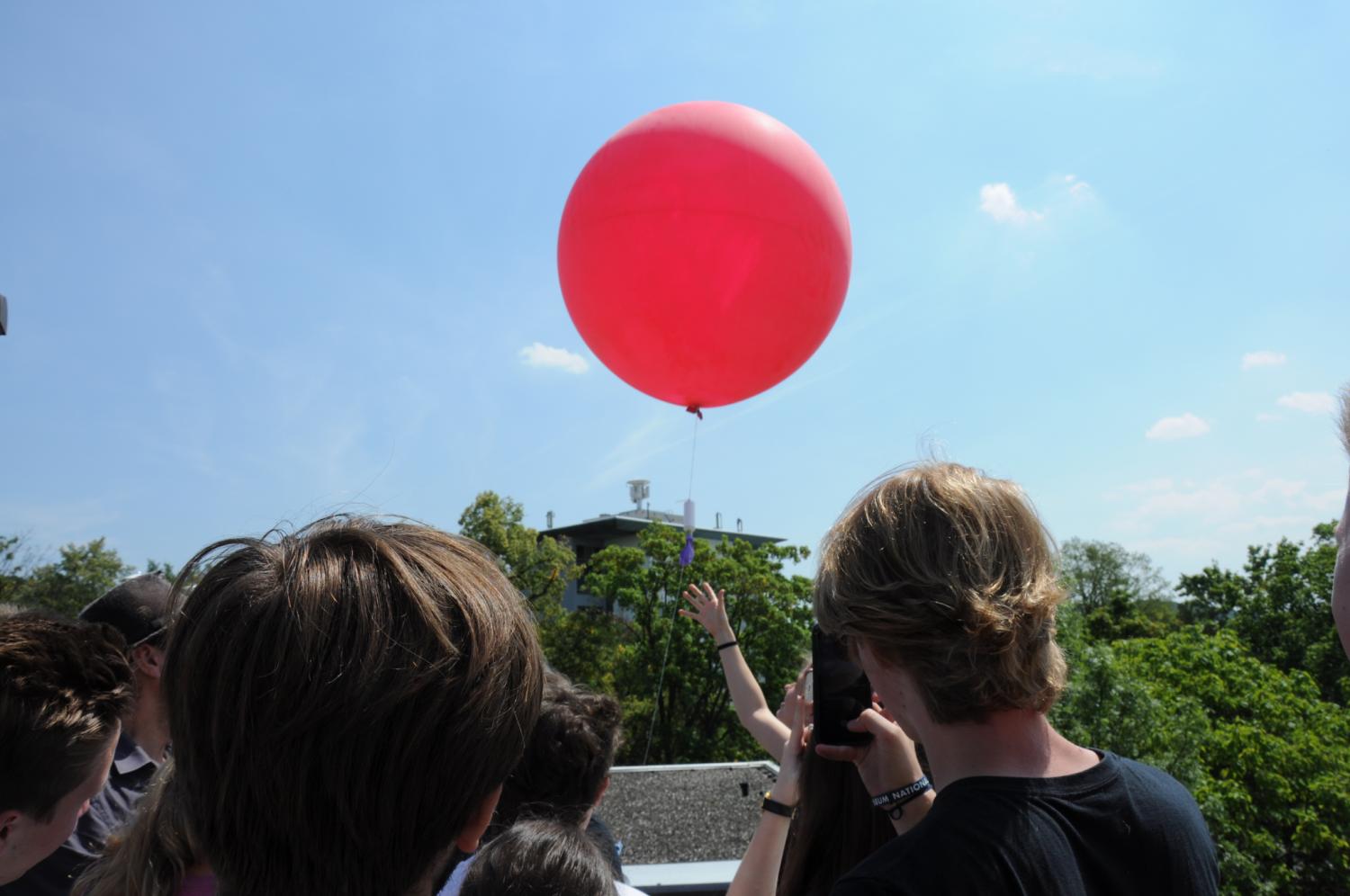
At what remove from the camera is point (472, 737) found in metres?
0.97

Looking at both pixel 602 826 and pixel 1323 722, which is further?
pixel 1323 722

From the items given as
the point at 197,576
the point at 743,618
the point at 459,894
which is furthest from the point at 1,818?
the point at 743,618

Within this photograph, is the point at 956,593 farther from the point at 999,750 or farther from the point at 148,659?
the point at 148,659

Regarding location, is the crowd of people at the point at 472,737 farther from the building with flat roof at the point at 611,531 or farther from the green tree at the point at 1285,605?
the building with flat roof at the point at 611,531

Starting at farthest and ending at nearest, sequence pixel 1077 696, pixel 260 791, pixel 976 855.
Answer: pixel 1077 696 < pixel 976 855 < pixel 260 791

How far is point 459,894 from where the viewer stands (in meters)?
1.69

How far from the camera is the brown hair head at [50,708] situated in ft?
5.40

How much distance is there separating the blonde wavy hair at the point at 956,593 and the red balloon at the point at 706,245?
10.6 ft

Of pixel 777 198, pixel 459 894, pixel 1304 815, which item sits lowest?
pixel 1304 815

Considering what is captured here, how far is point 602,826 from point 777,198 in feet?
10.5

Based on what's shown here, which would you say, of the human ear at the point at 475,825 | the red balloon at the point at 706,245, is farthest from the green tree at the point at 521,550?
the human ear at the point at 475,825

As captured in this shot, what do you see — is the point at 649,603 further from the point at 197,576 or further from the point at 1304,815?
the point at 197,576

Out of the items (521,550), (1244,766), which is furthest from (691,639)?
(1244,766)

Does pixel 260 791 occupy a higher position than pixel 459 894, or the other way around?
pixel 260 791
